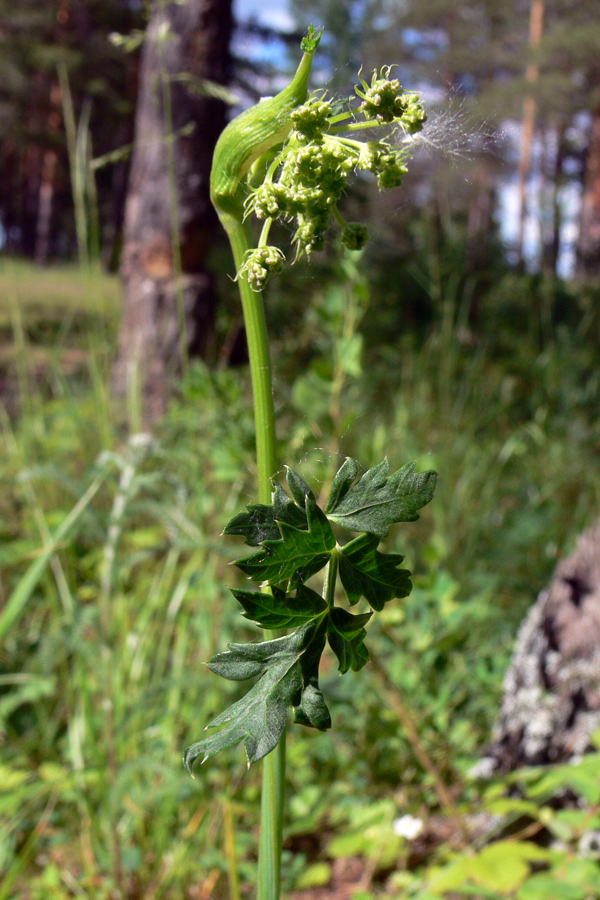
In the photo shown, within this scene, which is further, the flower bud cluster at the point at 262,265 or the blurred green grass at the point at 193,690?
the blurred green grass at the point at 193,690

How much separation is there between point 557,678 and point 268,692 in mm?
1222

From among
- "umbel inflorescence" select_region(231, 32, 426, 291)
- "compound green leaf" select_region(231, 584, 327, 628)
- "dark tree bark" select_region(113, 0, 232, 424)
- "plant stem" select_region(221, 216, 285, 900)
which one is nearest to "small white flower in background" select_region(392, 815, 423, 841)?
"plant stem" select_region(221, 216, 285, 900)

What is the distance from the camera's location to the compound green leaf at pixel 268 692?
14.4 inches

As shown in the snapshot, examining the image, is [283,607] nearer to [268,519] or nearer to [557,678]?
[268,519]

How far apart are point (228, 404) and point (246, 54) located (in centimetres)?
1051

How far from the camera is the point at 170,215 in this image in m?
3.53

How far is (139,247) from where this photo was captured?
147 inches

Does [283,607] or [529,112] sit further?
[529,112]

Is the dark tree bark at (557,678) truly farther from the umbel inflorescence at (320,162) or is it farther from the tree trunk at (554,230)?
the tree trunk at (554,230)

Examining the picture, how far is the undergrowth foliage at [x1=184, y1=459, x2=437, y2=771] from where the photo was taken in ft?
1.24

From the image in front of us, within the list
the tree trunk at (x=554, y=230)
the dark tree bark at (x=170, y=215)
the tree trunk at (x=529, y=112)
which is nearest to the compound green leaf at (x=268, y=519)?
the tree trunk at (x=554, y=230)

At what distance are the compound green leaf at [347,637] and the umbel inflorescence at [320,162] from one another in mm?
191

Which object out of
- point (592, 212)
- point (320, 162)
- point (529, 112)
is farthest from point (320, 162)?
point (529, 112)

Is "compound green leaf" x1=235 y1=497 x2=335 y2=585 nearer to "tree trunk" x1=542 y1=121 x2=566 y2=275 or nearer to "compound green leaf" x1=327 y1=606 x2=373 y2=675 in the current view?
"compound green leaf" x1=327 y1=606 x2=373 y2=675
